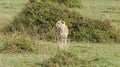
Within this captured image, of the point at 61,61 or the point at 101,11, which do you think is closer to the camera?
the point at 61,61

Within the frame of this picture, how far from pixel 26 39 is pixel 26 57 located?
1.37 meters

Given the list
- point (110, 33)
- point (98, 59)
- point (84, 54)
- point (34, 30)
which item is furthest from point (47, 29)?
point (98, 59)

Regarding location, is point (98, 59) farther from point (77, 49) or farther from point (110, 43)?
point (110, 43)

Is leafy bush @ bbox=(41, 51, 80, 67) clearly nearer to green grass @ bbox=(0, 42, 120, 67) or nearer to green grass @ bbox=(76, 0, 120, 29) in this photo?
green grass @ bbox=(0, 42, 120, 67)

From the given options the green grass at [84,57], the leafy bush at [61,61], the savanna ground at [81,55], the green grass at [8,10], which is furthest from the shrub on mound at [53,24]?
the leafy bush at [61,61]

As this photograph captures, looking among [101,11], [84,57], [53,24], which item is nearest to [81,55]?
[84,57]

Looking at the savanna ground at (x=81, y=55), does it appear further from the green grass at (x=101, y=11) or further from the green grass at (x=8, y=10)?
the green grass at (x=101, y=11)

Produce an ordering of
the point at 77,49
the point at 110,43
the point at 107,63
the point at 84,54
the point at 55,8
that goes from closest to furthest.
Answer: the point at 107,63, the point at 84,54, the point at 77,49, the point at 110,43, the point at 55,8

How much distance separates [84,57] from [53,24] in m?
4.16

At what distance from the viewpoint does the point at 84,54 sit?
40.9 ft

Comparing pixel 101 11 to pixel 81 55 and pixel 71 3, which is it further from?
pixel 81 55

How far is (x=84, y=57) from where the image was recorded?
11766mm

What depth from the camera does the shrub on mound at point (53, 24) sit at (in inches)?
603

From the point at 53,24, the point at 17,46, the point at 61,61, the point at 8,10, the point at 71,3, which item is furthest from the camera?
the point at 71,3
